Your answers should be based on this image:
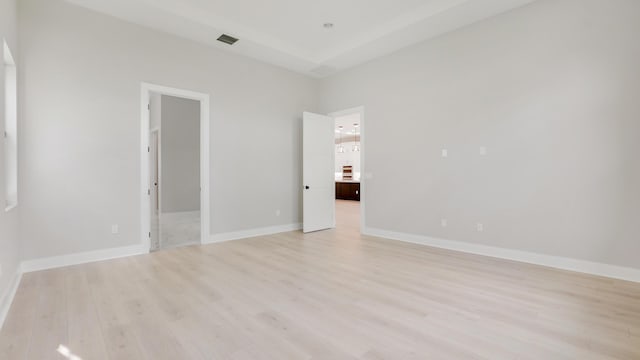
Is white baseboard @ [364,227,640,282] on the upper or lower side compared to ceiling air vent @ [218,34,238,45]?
lower

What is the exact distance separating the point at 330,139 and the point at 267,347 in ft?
16.1

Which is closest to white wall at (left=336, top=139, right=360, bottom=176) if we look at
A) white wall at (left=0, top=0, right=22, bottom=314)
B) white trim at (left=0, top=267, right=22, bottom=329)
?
white wall at (left=0, top=0, right=22, bottom=314)

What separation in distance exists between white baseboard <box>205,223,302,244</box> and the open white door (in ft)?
1.16

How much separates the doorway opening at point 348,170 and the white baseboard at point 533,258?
2.45 m

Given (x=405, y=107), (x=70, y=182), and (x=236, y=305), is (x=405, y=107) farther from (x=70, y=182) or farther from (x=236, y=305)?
(x=70, y=182)

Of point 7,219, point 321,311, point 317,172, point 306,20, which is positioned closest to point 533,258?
point 321,311

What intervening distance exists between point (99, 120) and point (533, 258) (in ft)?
19.0

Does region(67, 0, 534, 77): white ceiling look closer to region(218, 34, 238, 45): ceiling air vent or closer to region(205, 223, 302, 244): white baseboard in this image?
region(218, 34, 238, 45): ceiling air vent

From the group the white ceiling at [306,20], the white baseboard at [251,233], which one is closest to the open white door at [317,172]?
the white baseboard at [251,233]

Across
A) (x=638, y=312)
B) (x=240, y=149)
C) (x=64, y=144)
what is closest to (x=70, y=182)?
(x=64, y=144)

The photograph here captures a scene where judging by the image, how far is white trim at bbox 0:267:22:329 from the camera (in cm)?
230

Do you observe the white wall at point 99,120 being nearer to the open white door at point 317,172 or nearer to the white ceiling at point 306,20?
the white ceiling at point 306,20

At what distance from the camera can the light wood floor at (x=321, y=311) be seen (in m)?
1.89

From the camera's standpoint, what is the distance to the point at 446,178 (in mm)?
4539
